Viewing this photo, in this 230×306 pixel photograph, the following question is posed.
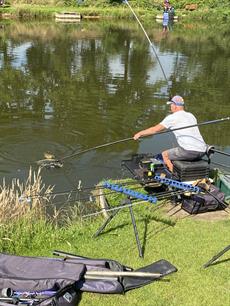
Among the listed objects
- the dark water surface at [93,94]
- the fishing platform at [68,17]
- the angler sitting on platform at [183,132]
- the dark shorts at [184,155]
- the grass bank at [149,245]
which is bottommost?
the fishing platform at [68,17]

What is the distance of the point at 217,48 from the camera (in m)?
29.1

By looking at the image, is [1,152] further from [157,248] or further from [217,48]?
[217,48]

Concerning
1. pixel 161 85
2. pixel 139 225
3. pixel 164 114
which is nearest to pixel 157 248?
pixel 139 225

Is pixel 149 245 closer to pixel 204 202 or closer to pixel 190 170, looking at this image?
pixel 204 202

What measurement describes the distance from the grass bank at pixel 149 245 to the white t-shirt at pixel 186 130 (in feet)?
3.58

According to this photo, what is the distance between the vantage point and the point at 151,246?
626 centimetres

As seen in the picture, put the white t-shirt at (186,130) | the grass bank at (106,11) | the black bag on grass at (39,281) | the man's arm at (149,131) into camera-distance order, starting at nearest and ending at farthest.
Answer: the black bag on grass at (39,281), the man's arm at (149,131), the white t-shirt at (186,130), the grass bank at (106,11)

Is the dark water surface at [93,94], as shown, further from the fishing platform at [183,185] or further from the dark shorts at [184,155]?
the dark shorts at [184,155]

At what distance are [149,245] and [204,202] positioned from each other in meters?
1.36

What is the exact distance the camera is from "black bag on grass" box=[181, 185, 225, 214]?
7176mm

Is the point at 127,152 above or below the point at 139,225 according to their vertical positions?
below

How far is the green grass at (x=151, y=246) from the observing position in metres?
5.16

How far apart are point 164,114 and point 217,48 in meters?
16.5

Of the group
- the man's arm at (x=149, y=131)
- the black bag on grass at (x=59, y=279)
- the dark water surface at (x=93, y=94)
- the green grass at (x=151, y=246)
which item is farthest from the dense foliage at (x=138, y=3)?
the black bag on grass at (x=59, y=279)
